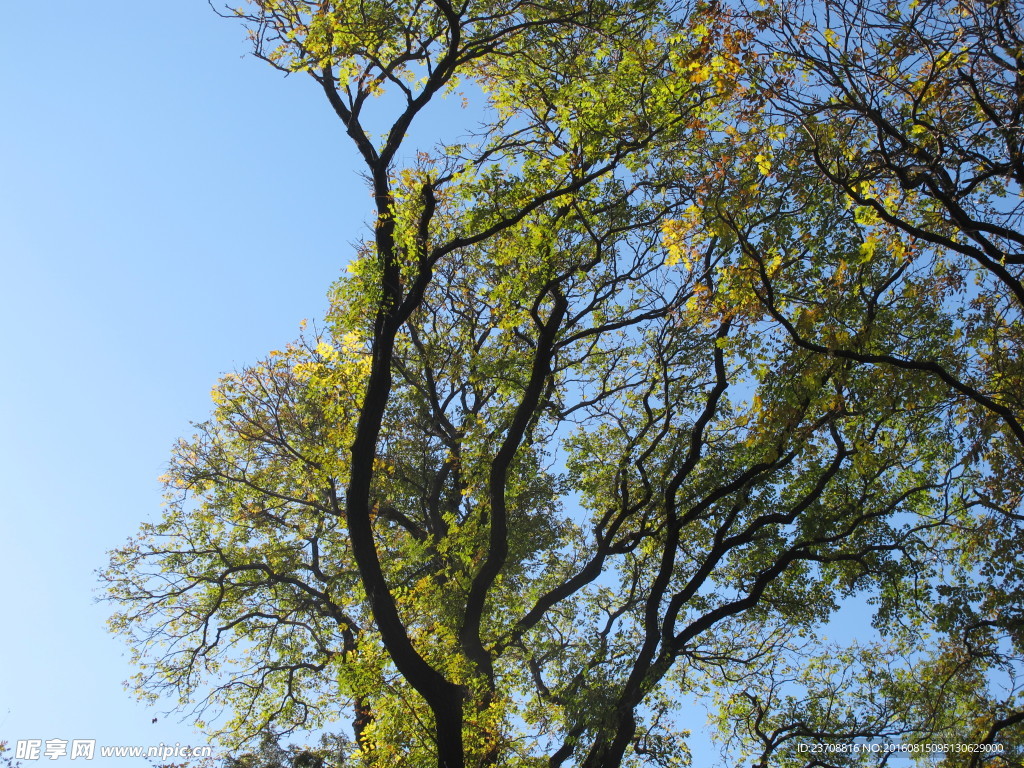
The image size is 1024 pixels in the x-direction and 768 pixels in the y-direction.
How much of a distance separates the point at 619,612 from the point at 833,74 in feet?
32.9

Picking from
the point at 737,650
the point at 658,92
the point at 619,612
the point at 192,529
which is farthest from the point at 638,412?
the point at 192,529

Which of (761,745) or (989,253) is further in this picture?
(761,745)

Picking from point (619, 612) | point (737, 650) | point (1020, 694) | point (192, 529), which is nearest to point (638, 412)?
point (619, 612)

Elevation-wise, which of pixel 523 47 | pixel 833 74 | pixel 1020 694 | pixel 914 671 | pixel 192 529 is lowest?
pixel 1020 694

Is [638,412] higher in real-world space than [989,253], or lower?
higher

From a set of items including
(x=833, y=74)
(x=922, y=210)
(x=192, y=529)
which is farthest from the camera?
Result: (x=192, y=529)

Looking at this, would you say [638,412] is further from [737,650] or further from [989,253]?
[989,253]

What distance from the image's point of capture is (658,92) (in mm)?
10328

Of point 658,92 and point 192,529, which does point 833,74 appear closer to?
point 658,92

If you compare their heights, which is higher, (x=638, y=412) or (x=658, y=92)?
(x=658, y=92)

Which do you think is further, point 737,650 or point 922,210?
point 737,650

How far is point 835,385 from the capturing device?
1117cm

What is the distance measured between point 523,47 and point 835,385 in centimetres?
649

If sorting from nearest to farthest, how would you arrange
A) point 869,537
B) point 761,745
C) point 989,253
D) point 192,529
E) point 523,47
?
point 989,253
point 523,47
point 869,537
point 761,745
point 192,529
